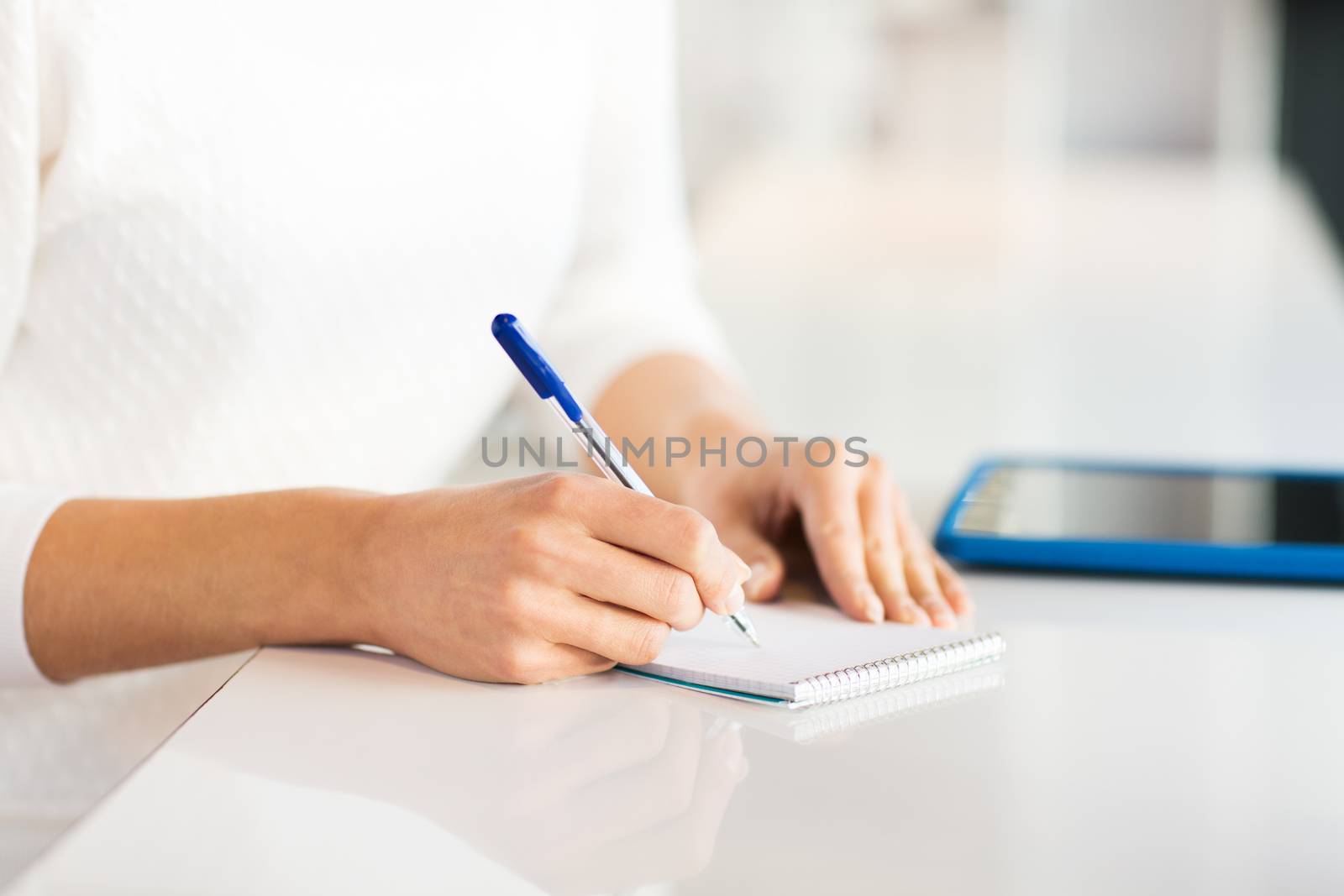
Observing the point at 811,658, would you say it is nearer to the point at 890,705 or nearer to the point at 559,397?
the point at 890,705

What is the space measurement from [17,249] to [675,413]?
44 cm

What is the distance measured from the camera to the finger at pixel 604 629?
1.68ft

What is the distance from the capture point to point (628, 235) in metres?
1.15

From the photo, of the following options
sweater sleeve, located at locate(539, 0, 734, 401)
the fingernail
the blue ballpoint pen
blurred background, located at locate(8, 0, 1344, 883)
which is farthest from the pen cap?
sweater sleeve, located at locate(539, 0, 734, 401)

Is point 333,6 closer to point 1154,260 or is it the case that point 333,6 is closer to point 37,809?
point 37,809

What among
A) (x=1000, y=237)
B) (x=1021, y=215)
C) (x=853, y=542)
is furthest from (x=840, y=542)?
(x=1021, y=215)

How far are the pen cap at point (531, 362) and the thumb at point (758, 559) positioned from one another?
19 centimetres

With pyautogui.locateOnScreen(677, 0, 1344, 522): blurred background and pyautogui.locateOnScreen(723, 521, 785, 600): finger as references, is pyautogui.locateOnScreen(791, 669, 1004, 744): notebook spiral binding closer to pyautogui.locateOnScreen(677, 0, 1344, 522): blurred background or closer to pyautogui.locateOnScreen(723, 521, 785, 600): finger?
pyautogui.locateOnScreen(723, 521, 785, 600): finger

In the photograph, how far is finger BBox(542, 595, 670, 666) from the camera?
511mm

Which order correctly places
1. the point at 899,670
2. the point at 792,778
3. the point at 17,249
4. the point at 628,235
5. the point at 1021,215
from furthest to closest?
the point at 1021,215
the point at 628,235
the point at 17,249
the point at 899,670
the point at 792,778

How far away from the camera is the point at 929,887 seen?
13.8 inches

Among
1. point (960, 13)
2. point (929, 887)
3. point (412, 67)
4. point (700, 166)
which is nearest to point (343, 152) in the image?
point (412, 67)

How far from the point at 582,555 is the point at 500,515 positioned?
41mm

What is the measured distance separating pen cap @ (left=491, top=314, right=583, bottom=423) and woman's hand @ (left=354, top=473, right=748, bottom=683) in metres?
0.03
